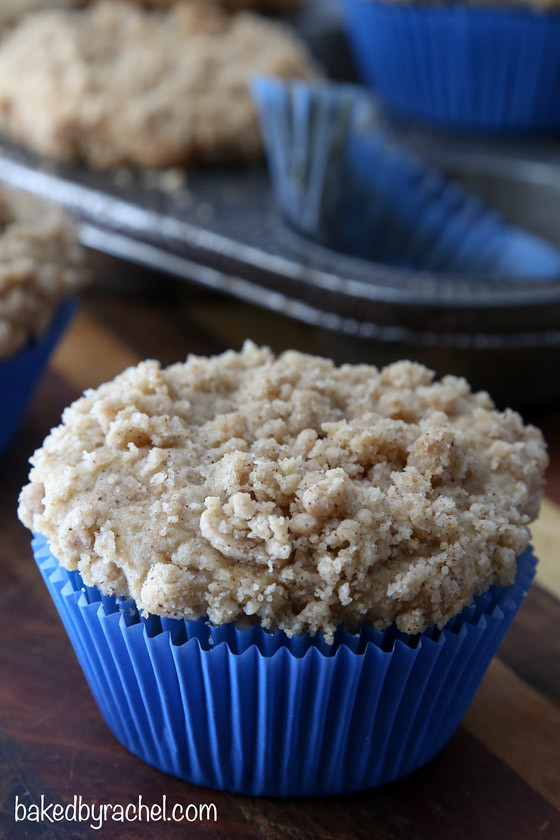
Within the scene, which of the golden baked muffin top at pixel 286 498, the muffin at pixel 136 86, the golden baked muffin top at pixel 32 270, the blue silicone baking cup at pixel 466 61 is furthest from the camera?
the blue silicone baking cup at pixel 466 61

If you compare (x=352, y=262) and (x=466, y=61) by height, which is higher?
(x=466, y=61)

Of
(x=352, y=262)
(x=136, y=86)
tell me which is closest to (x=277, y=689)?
(x=352, y=262)

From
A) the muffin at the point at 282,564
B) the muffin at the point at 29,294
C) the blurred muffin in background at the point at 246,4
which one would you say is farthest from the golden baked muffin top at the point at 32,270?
the blurred muffin in background at the point at 246,4

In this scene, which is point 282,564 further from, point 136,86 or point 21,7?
point 21,7

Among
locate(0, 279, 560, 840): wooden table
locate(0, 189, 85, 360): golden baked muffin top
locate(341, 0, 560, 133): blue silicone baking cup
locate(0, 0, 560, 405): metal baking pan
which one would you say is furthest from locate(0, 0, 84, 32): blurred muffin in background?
locate(0, 279, 560, 840): wooden table

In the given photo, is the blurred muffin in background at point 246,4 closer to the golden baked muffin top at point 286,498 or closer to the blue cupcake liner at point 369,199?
the blue cupcake liner at point 369,199

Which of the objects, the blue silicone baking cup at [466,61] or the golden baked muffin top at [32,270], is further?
the blue silicone baking cup at [466,61]
